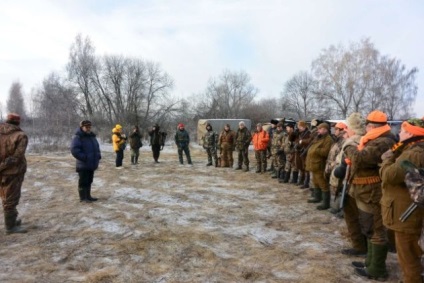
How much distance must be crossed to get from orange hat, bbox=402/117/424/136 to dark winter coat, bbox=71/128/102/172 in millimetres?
5835

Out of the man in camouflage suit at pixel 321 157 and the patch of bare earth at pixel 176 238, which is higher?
the man in camouflage suit at pixel 321 157

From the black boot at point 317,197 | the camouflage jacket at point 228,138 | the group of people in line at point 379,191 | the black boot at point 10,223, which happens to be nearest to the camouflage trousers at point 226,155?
the camouflage jacket at point 228,138

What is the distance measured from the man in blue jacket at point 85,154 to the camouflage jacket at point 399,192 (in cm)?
565

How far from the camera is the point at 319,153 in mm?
6855

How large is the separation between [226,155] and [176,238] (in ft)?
27.5

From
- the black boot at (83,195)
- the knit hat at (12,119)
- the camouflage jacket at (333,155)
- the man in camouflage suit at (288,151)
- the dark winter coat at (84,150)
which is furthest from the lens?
the man in camouflage suit at (288,151)

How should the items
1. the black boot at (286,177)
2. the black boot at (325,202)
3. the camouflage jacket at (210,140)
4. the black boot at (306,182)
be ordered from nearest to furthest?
the black boot at (325,202) < the black boot at (306,182) < the black boot at (286,177) < the camouflage jacket at (210,140)

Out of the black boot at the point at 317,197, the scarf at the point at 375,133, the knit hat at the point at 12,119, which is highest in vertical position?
the knit hat at the point at 12,119

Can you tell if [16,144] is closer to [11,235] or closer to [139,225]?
[11,235]

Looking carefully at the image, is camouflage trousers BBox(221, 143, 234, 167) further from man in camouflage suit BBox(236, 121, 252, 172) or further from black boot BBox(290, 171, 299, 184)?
black boot BBox(290, 171, 299, 184)

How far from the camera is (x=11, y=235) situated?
17.9 feet

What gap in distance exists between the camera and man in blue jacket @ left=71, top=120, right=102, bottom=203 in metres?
7.21

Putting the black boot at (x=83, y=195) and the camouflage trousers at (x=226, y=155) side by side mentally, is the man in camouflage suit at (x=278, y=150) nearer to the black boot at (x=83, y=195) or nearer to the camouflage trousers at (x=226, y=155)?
the camouflage trousers at (x=226, y=155)

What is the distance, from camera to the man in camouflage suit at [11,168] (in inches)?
213
